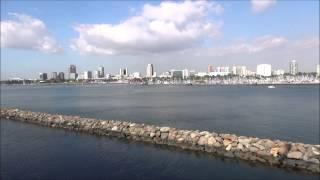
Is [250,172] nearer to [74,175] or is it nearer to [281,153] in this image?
[281,153]

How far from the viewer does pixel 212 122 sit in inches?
1492

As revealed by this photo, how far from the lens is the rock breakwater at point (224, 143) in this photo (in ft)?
63.2

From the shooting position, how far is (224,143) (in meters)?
22.6

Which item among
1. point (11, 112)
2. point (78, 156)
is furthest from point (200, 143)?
point (11, 112)

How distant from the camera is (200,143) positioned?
23453 mm

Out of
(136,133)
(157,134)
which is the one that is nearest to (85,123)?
(136,133)

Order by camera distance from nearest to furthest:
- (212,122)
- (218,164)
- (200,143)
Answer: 1. (218,164)
2. (200,143)
3. (212,122)

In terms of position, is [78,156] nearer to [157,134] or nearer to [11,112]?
[157,134]

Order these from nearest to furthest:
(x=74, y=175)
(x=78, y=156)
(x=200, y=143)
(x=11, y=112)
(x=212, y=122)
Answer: (x=74, y=175) → (x=78, y=156) → (x=200, y=143) → (x=212, y=122) → (x=11, y=112)

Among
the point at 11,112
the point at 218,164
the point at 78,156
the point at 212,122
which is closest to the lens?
the point at 218,164

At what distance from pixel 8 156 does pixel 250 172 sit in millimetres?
13561

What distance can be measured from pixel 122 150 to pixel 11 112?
2744 centimetres

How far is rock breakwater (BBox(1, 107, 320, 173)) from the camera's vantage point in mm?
19250

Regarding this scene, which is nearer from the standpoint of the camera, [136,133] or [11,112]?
[136,133]
